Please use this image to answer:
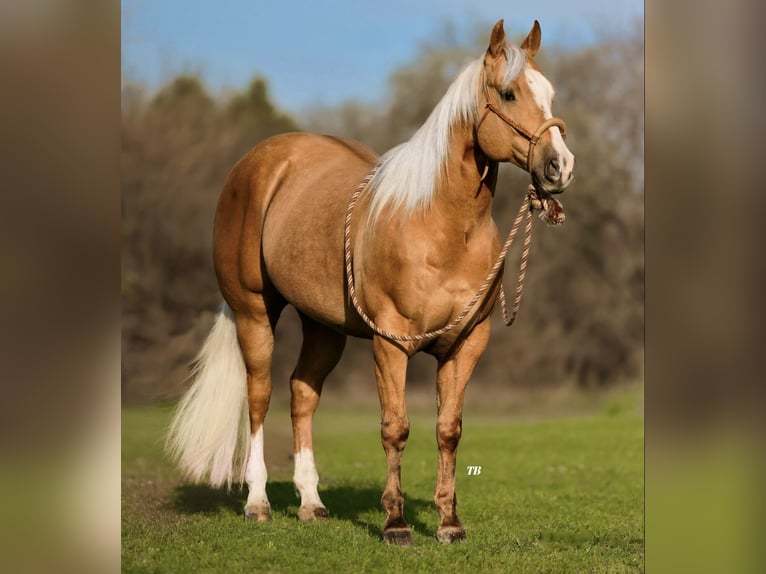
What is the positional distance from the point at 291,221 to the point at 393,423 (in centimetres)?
164

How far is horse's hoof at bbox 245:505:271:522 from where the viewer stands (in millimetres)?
6284

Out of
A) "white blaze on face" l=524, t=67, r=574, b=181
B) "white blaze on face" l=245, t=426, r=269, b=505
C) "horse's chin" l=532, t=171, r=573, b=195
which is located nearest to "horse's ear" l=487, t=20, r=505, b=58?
"white blaze on face" l=524, t=67, r=574, b=181

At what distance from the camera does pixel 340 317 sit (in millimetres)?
5781

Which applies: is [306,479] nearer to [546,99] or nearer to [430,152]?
[430,152]

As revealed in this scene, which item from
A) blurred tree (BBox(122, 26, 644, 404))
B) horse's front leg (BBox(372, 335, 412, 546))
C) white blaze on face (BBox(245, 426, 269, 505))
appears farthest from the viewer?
blurred tree (BBox(122, 26, 644, 404))

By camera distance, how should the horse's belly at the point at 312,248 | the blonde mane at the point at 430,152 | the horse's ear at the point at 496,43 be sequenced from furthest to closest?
the horse's belly at the point at 312,248 < the blonde mane at the point at 430,152 < the horse's ear at the point at 496,43

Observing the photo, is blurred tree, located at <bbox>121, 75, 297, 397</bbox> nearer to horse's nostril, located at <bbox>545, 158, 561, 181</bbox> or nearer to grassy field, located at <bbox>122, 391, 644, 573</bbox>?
grassy field, located at <bbox>122, 391, 644, 573</bbox>

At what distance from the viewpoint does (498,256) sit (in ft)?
17.3

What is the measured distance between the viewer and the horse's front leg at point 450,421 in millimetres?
5285

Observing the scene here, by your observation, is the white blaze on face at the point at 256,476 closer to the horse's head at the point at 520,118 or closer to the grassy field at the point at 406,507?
the grassy field at the point at 406,507

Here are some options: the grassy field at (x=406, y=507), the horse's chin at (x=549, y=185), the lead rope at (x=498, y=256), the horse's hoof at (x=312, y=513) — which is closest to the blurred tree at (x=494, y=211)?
the grassy field at (x=406, y=507)
